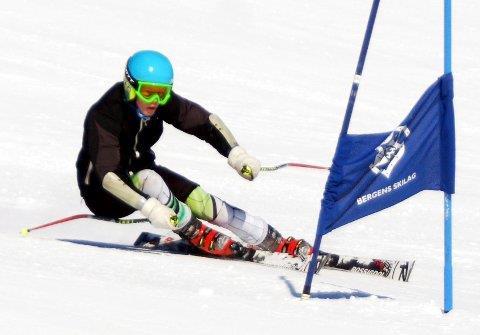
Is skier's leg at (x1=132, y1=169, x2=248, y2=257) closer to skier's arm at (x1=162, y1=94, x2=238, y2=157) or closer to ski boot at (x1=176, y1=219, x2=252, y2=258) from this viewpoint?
ski boot at (x1=176, y1=219, x2=252, y2=258)

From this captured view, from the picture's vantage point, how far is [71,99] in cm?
1303

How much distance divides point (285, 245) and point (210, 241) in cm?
59

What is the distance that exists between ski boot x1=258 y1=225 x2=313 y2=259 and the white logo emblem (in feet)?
6.45

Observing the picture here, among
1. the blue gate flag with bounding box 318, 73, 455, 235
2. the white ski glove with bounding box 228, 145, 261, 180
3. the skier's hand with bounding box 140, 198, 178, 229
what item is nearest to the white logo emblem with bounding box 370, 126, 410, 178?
the blue gate flag with bounding box 318, 73, 455, 235

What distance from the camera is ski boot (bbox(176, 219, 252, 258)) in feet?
23.2

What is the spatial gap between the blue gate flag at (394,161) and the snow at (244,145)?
1.83 ft

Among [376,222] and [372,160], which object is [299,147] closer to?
[376,222]

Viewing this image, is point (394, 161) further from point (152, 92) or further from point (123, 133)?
point (123, 133)

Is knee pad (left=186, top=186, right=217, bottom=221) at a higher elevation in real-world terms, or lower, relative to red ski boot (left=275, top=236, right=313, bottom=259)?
higher

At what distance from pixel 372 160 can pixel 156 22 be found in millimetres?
13923

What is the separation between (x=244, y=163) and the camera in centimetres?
698

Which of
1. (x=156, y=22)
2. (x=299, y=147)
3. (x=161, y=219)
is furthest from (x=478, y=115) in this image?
(x=161, y=219)

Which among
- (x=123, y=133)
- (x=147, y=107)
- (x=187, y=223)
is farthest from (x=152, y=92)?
(x=187, y=223)

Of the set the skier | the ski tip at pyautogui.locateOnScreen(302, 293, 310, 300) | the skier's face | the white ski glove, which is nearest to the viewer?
the ski tip at pyautogui.locateOnScreen(302, 293, 310, 300)
